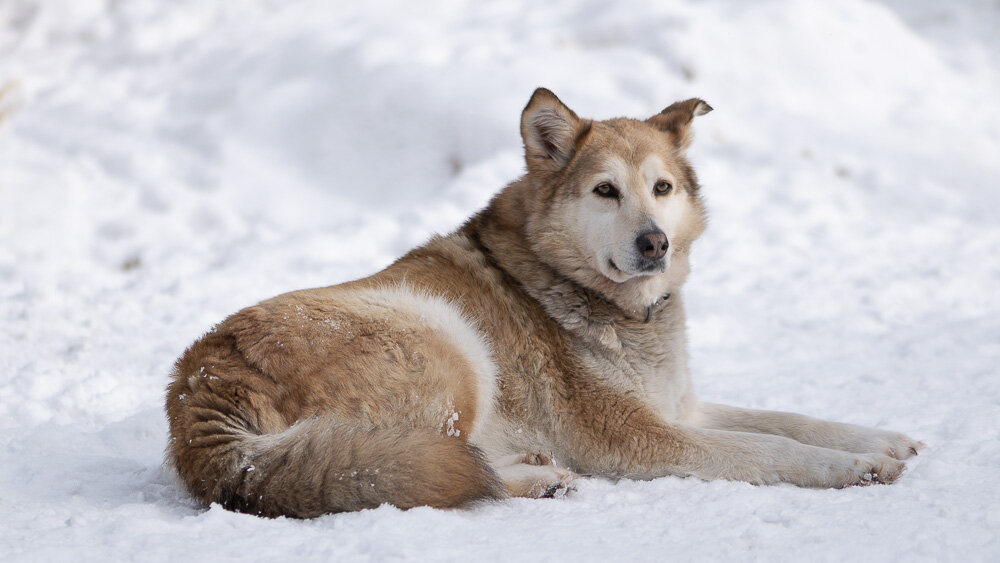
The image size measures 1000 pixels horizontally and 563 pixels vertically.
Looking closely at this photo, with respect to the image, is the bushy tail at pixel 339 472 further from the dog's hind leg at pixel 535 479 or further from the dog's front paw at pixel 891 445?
the dog's front paw at pixel 891 445

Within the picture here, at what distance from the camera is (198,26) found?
1136cm

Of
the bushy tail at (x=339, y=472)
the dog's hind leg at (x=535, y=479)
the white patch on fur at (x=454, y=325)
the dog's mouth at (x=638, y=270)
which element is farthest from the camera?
the dog's mouth at (x=638, y=270)

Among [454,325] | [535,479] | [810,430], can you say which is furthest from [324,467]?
[810,430]

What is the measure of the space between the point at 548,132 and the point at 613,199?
487 mm

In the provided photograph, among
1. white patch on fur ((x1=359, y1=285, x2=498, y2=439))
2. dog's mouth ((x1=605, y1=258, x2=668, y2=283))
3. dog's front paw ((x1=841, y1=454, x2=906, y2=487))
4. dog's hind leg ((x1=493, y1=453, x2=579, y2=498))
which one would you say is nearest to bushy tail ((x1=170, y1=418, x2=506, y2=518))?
dog's hind leg ((x1=493, y1=453, x2=579, y2=498))

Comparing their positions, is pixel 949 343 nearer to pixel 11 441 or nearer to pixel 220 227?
pixel 11 441

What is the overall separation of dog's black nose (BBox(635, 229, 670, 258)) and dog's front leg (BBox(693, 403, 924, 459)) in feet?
3.04

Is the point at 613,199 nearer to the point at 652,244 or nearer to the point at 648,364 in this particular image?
the point at 652,244

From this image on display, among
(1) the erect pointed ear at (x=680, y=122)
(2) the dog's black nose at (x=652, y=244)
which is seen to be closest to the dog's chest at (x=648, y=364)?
(2) the dog's black nose at (x=652, y=244)

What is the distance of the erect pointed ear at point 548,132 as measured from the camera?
3805 mm

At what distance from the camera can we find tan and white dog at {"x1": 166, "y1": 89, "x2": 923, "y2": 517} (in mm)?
2734

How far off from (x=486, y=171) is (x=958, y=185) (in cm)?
496

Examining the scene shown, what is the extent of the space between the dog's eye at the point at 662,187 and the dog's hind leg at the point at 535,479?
1307mm

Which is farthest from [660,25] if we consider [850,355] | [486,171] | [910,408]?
[910,408]
